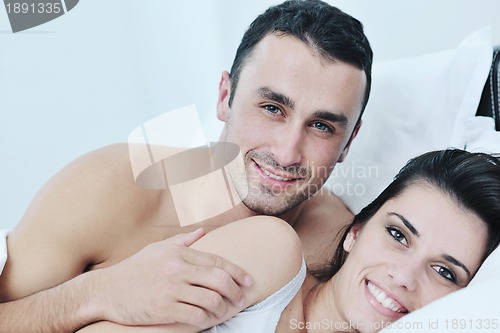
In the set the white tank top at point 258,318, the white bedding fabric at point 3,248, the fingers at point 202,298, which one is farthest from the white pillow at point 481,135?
the white bedding fabric at point 3,248

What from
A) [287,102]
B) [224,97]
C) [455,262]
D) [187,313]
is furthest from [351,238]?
[224,97]

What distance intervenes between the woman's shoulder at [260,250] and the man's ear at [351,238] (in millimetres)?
191

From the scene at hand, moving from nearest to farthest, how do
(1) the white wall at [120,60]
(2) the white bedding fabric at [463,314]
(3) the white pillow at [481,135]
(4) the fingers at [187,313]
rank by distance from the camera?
1. (2) the white bedding fabric at [463,314]
2. (4) the fingers at [187,313]
3. (3) the white pillow at [481,135]
4. (1) the white wall at [120,60]

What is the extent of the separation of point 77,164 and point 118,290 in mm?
466

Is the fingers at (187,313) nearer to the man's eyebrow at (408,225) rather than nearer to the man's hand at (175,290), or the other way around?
the man's hand at (175,290)

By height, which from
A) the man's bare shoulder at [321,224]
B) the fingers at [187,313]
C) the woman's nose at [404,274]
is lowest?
the man's bare shoulder at [321,224]

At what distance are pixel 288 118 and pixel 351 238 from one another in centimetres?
33

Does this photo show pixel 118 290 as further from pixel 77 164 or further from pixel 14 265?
pixel 77 164

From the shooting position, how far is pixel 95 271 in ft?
3.88

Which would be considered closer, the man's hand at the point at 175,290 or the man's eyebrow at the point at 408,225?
the man's hand at the point at 175,290

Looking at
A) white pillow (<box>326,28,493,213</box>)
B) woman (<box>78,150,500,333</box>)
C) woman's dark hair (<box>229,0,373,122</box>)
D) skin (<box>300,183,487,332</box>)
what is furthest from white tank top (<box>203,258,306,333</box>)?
white pillow (<box>326,28,493,213</box>)

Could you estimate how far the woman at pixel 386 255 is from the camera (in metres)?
1.11

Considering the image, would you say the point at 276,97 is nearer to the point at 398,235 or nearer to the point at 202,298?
the point at 398,235

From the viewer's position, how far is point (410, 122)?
1.88m
